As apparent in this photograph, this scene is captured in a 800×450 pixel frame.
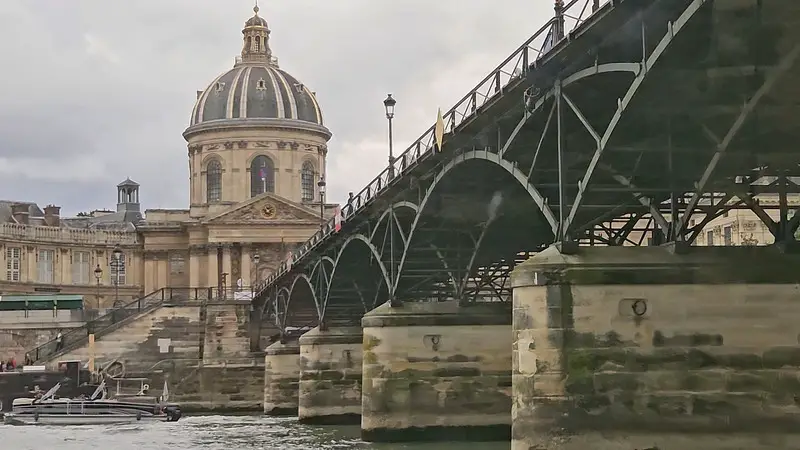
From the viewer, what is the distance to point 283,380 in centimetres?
7688

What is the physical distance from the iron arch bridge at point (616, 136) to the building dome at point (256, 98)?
94659mm

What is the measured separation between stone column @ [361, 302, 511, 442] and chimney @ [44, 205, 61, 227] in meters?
103

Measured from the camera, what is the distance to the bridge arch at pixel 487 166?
1174 inches

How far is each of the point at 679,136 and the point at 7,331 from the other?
251 ft

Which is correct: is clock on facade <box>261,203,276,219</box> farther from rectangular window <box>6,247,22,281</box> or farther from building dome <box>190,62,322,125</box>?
rectangular window <box>6,247,22,281</box>

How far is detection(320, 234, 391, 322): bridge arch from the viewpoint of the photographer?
193 feet

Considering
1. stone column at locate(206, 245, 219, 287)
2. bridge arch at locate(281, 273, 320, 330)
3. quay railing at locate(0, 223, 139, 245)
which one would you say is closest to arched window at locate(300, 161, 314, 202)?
stone column at locate(206, 245, 219, 287)

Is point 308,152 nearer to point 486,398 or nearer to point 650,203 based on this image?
point 486,398

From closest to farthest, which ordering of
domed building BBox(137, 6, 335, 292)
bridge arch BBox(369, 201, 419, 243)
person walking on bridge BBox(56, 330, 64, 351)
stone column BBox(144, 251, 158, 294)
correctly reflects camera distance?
bridge arch BBox(369, 201, 419, 243) → person walking on bridge BBox(56, 330, 64, 351) → domed building BBox(137, 6, 335, 292) → stone column BBox(144, 251, 158, 294)

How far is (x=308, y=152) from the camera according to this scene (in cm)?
14162

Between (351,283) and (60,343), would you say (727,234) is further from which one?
(60,343)

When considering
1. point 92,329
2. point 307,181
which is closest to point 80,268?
point 307,181

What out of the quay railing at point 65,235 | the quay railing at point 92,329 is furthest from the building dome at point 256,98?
the quay railing at point 92,329

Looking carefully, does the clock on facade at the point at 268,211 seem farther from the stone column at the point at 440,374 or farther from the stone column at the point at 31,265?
the stone column at the point at 440,374
